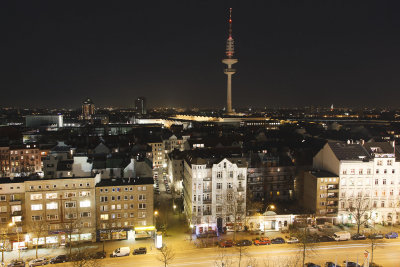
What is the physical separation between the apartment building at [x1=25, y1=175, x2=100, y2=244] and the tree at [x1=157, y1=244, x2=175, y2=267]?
10491 millimetres

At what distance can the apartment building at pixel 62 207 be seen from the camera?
41.7 metres

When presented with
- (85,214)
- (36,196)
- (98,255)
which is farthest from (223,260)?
(36,196)

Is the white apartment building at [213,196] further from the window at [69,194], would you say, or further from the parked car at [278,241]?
the window at [69,194]

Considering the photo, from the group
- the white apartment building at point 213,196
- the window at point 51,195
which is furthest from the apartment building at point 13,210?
the white apartment building at point 213,196

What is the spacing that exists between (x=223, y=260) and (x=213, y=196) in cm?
1031

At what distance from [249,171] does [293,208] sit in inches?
390

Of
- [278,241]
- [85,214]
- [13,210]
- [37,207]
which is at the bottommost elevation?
[278,241]

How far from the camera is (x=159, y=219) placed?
5062cm

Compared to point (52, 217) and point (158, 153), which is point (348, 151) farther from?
point (158, 153)

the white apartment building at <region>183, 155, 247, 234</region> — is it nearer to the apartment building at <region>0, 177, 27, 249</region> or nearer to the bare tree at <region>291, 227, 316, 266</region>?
the bare tree at <region>291, 227, 316, 266</region>

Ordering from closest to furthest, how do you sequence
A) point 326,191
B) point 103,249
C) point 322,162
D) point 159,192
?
point 103,249, point 326,191, point 322,162, point 159,192

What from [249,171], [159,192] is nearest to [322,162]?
[249,171]

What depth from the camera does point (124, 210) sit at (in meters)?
44.2

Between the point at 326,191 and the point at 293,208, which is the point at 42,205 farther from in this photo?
the point at 326,191
